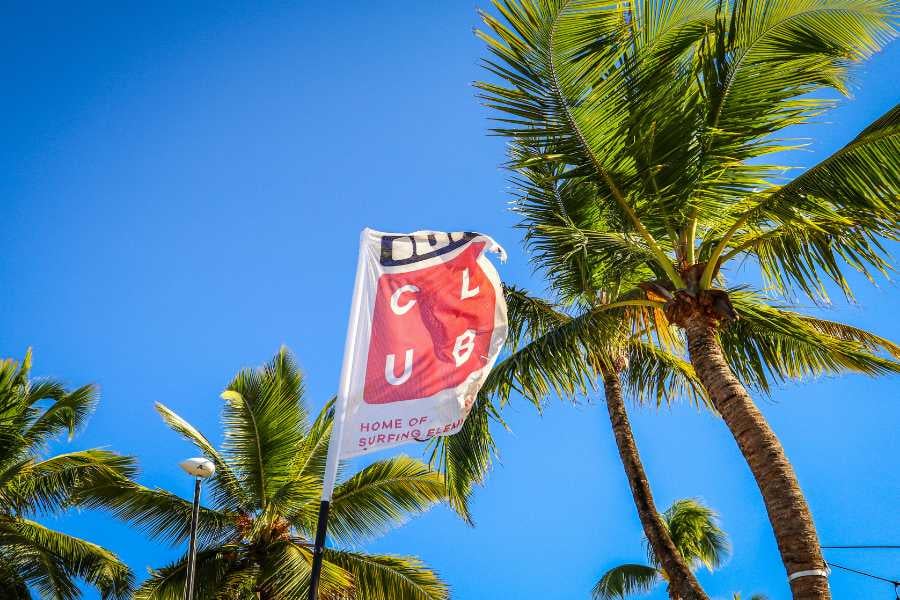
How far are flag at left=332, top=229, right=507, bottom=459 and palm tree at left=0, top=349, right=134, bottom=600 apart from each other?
455 inches

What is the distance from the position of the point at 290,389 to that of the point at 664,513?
14.1 meters

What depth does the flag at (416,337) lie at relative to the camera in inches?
221

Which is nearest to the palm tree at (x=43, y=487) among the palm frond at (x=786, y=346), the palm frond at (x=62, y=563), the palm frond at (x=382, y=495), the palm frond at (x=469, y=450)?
the palm frond at (x=62, y=563)

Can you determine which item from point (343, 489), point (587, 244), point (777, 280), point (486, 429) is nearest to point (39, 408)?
point (343, 489)

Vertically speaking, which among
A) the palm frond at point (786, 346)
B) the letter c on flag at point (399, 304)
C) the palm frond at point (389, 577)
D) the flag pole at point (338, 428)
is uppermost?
the palm frond at point (786, 346)

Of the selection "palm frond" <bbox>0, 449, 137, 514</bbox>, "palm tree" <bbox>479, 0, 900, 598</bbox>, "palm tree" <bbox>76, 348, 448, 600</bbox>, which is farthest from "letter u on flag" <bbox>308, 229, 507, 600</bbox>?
"palm frond" <bbox>0, 449, 137, 514</bbox>

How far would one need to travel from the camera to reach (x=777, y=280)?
9250 millimetres

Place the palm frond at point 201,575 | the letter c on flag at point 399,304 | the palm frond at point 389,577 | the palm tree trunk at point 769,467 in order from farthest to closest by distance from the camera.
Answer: the palm frond at point 389,577
the palm frond at point 201,575
the palm tree trunk at point 769,467
the letter c on flag at point 399,304

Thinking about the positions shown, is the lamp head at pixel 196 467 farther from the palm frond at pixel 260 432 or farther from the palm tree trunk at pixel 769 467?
the palm tree trunk at pixel 769 467

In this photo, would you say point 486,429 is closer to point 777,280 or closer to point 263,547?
point 777,280

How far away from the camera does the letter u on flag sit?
5590mm

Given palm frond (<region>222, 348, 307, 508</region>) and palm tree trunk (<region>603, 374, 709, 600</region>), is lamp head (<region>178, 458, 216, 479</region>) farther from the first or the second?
palm tree trunk (<region>603, 374, 709, 600</region>)

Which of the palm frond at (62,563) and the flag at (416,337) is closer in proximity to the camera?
the flag at (416,337)

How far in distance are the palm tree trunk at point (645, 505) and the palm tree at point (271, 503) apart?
4.65 meters
